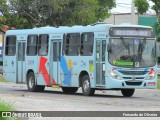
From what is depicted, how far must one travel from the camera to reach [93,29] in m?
27.4

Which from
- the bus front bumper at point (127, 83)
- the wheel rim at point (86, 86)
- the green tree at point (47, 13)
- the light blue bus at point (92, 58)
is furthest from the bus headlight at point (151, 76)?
the green tree at point (47, 13)

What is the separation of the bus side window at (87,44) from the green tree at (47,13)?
1247 inches

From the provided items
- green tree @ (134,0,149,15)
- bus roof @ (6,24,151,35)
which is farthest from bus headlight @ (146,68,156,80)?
green tree @ (134,0,149,15)

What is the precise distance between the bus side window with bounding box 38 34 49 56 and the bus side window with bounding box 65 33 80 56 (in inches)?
66.2

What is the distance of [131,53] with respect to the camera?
26719mm

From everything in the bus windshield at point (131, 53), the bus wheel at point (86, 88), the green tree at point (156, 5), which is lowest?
the bus wheel at point (86, 88)

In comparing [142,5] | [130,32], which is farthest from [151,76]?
[142,5]

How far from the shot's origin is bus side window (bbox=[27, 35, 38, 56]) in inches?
1233

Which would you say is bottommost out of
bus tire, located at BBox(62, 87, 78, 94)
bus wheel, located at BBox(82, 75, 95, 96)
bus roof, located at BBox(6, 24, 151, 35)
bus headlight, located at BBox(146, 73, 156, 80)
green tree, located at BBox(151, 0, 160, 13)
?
bus tire, located at BBox(62, 87, 78, 94)

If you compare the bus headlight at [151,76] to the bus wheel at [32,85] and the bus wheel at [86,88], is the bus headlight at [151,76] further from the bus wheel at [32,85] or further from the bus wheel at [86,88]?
the bus wheel at [32,85]

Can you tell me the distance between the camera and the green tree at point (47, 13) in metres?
60.2

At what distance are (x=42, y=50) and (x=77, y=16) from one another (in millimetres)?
30492

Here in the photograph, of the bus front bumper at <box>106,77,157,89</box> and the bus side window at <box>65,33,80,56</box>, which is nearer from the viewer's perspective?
the bus front bumper at <box>106,77,157,89</box>

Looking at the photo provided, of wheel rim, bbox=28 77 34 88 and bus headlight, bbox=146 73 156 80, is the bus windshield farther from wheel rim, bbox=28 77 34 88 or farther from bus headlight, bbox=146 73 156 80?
wheel rim, bbox=28 77 34 88
